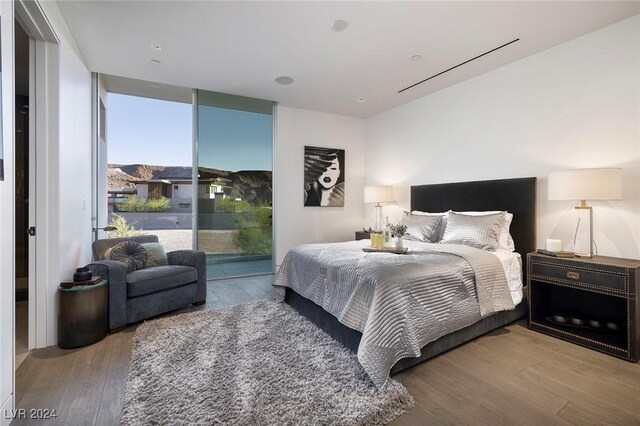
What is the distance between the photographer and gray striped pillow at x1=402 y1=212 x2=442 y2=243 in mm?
3557

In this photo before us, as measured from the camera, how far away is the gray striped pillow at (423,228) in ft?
11.7

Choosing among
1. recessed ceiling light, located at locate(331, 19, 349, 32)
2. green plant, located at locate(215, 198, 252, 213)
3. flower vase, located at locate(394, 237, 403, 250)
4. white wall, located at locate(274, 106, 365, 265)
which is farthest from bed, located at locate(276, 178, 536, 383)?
recessed ceiling light, located at locate(331, 19, 349, 32)

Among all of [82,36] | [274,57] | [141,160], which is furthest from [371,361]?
[141,160]

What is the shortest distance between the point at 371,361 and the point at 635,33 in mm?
3574

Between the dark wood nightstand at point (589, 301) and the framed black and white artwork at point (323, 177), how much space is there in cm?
331

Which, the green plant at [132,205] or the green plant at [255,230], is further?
the green plant at [255,230]

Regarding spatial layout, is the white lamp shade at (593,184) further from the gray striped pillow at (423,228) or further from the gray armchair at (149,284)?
the gray armchair at (149,284)

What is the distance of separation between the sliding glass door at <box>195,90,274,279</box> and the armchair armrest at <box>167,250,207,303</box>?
3.30 feet

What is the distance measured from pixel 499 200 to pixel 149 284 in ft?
13.0

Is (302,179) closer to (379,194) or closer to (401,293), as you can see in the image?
(379,194)

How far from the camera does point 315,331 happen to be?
2.58 m

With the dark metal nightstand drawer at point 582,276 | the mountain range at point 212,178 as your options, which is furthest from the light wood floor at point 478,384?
the mountain range at point 212,178

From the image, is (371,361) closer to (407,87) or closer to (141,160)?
(407,87)

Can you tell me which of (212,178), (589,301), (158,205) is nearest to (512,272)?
(589,301)
